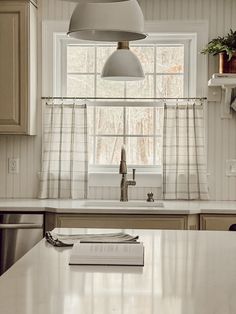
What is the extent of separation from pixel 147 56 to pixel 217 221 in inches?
60.4

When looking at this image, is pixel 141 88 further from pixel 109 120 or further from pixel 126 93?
pixel 109 120

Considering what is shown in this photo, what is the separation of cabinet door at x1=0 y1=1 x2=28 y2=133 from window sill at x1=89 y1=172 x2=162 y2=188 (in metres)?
0.72

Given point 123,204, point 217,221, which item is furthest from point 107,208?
point 217,221

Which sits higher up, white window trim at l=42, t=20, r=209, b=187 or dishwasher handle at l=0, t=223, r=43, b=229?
white window trim at l=42, t=20, r=209, b=187

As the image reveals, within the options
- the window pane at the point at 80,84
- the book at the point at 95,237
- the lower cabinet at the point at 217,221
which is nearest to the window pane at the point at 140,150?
the window pane at the point at 80,84

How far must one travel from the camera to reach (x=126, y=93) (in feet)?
16.5

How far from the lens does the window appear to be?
5.03 m

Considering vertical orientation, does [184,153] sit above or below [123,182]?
above

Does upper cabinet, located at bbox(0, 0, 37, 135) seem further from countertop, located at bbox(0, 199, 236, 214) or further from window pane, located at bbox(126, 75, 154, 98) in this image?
window pane, located at bbox(126, 75, 154, 98)

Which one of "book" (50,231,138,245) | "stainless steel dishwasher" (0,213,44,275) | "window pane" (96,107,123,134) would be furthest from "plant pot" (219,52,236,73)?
"book" (50,231,138,245)

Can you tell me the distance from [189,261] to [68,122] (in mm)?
2702

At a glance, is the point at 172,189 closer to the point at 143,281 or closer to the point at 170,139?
the point at 170,139

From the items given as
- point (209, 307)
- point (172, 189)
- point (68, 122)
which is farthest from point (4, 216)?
point (209, 307)

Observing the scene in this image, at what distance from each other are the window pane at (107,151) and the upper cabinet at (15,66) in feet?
2.22
